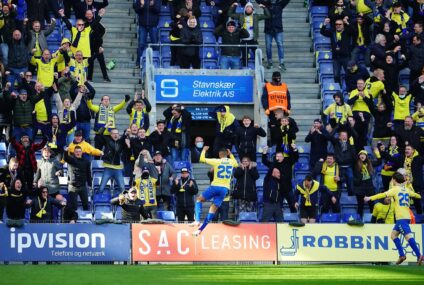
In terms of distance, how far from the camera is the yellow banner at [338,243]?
31.4m

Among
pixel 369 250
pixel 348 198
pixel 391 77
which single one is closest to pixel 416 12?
pixel 391 77

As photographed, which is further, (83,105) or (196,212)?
(83,105)

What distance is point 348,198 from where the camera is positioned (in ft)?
113

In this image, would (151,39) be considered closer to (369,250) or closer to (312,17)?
(312,17)

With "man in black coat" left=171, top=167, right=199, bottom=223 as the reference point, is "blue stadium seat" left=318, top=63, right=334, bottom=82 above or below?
above

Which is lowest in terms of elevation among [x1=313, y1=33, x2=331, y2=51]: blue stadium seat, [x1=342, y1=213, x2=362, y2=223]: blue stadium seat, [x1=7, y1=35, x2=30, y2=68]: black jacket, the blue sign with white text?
[x1=342, y1=213, x2=362, y2=223]: blue stadium seat

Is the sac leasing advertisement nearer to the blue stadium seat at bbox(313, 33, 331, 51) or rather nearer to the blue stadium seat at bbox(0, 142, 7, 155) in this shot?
the blue stadium seat at bbox(0, 142, 7, 155)

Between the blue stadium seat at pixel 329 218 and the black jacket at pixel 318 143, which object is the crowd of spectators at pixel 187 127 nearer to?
the black jacket at pixel 318 143

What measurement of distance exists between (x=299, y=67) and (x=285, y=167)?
592cm

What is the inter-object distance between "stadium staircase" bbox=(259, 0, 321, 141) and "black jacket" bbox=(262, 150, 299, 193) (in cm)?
234

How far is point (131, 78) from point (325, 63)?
5.45 m

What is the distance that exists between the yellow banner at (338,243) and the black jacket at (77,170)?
4803 mm

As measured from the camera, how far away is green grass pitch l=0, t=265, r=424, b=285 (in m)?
24.7

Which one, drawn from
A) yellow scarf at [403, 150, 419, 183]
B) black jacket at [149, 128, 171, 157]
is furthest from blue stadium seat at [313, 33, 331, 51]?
black jacket at [149, 128, 171, 157]
